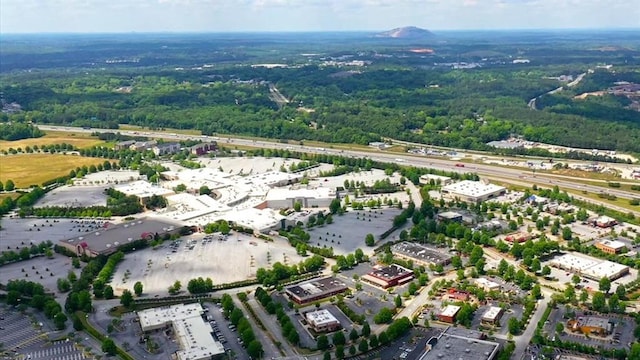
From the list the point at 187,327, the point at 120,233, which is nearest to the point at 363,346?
the point at 187,327

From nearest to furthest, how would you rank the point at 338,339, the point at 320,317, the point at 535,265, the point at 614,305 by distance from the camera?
the point at 338,339
the point at 320,317
the point at 614,305
the point at 535,265

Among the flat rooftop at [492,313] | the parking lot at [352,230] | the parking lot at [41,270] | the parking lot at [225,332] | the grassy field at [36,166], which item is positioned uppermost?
the flat rooftop at [492,313]

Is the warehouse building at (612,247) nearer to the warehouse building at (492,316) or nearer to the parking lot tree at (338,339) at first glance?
the warehouse building at (492,316)

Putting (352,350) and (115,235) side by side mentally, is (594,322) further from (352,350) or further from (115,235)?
(115,235)

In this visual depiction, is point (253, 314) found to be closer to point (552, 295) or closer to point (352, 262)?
point (352, 262)

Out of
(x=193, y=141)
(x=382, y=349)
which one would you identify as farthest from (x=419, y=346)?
(x=193, y=141)

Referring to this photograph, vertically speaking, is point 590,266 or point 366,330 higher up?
point 366,330

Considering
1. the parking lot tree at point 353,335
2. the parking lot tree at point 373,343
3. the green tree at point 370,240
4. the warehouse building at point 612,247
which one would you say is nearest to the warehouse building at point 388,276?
the green tree at point 370,240
